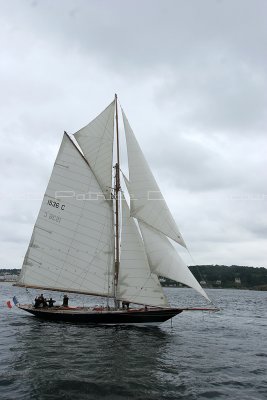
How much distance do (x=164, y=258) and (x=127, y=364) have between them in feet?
35.5

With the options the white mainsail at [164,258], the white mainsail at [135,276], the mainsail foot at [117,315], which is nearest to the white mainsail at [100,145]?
the white mainsail at [135,276]

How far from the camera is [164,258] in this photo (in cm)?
2927

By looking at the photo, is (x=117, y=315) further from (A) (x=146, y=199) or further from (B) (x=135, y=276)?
(A) (x=146, y=199)

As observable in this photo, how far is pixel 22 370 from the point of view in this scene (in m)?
17.7

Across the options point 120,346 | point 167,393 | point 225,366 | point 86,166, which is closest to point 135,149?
point 86,166

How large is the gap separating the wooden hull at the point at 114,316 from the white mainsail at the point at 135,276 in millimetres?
762

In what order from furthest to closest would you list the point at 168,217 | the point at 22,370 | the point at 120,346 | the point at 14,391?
the point at 168,217
the point at 120,346
the point at 22,370
the point at 14,391

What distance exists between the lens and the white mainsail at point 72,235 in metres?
32.5

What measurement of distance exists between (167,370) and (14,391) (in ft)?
24.5

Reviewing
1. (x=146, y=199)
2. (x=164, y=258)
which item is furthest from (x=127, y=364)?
(x=146, y=199)

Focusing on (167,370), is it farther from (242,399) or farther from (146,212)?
(146,212)

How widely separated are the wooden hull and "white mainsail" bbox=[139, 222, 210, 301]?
3.25m

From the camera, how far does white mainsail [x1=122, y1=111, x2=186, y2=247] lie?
2933cm

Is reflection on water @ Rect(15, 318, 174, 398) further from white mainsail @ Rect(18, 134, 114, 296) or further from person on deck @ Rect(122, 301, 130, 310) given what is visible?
white mainsail @ Rect(18, 134, 114, 296)
